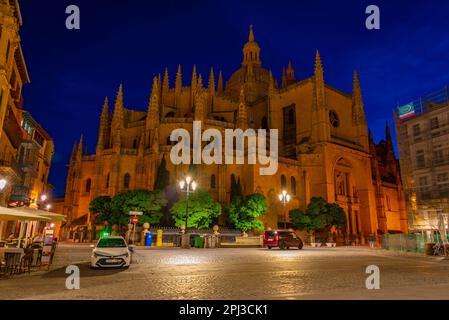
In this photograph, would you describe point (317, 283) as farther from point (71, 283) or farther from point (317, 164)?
point (317, 164)

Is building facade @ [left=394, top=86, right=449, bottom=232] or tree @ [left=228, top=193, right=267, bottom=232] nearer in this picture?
tree @ [left=228, top=193, right=267, bottom=232]

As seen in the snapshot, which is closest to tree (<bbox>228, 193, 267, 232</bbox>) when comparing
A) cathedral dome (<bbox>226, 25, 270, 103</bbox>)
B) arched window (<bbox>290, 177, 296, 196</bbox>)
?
arched window (<bbox>290, 177, 296, 196</bbox>)

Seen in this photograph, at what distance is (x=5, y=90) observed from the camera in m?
19.2

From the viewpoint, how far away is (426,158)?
1454 inches

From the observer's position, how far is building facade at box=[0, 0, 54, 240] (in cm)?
1905

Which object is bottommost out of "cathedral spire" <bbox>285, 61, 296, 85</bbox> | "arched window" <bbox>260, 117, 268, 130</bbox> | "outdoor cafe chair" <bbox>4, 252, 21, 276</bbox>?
"outdoor cafe chair" <bbox>4, 252, 21, 276</bbox>

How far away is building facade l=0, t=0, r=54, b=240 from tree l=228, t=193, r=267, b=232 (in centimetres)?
1853

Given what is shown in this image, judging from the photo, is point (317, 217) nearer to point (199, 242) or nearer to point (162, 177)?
point (162, 177)

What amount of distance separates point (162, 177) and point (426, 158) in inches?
1132

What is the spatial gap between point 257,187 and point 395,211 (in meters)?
32.7

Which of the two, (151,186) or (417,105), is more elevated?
(417,105)

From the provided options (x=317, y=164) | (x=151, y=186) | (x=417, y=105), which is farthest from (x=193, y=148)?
(x=417, y=105)

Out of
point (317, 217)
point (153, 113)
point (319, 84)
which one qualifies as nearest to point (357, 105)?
point (319, 84)

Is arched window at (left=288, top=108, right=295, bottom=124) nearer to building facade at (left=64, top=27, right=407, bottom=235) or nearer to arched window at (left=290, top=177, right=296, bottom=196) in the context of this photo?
building facade at (left=64, top=27, right=407, bottom=235)
